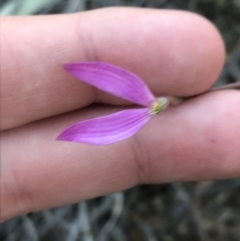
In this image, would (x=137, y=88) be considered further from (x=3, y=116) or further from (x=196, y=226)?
(x=196, y=226)

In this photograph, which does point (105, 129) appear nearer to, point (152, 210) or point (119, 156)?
point (119, 156)

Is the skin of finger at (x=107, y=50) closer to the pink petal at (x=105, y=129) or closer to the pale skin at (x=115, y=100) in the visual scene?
the pale skin at (x=115, y=100)

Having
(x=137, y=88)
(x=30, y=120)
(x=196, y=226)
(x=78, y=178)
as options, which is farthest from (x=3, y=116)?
(x=196, y=226)

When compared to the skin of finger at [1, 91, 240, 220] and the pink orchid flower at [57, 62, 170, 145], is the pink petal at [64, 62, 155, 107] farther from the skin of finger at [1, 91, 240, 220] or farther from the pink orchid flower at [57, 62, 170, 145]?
the skin of finger at [1, 91, 240, 220]

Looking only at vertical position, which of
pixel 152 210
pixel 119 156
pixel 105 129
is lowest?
pixel 152 210

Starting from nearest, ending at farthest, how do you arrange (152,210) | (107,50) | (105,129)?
(105,129), (107,50), (152,210)

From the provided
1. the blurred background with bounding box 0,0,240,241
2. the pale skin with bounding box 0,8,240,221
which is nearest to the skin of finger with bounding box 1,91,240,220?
the pale skin with bounding box 0,8,240,221

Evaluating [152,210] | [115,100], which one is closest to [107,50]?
[115,100]
